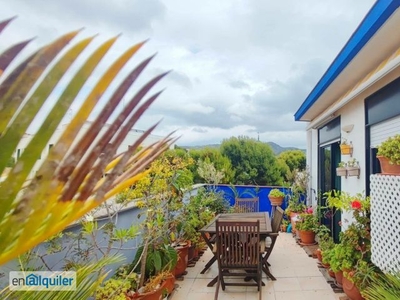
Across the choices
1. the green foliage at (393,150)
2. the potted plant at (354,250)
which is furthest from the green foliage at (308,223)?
the green foliage at (393,150)

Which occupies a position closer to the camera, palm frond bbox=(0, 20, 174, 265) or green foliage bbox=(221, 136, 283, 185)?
palm frond bbox=(0, 20, 174, 265)

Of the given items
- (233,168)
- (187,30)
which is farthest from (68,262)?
(233,168)

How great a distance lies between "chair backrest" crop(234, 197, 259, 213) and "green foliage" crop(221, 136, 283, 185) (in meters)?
6.26

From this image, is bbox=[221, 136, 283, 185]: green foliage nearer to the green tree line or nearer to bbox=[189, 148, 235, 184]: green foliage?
the green tree line

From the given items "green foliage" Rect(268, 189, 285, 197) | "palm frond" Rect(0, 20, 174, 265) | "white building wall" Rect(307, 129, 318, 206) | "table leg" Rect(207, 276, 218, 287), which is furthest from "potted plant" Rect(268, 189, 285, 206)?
"palm frond" Rect(0, 20, 174, 265)

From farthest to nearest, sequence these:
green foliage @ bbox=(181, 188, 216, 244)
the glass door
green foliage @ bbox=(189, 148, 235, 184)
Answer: green foliage @ bbox=(189, 148, 235, 184)
the glass door
green foliage @ bbox=(181, 188, 216, 244)

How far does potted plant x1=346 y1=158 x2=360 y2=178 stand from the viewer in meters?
4.68

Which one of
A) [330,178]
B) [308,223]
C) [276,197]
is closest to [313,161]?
[276,197]

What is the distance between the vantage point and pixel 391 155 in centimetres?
291

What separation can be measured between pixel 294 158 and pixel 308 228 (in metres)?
9.44

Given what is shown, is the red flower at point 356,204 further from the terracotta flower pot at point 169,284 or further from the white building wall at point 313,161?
the white building wall at point 313,161

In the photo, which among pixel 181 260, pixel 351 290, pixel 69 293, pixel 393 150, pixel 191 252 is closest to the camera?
pixel 69 293

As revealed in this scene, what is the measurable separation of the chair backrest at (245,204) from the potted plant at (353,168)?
10.8 feet

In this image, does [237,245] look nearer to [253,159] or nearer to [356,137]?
[356,137]
